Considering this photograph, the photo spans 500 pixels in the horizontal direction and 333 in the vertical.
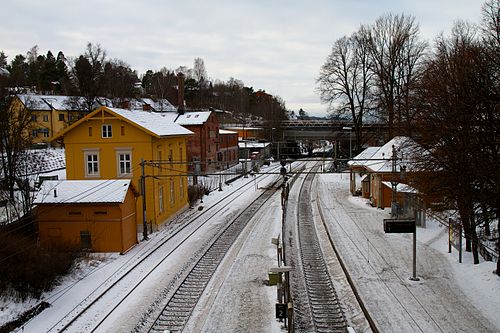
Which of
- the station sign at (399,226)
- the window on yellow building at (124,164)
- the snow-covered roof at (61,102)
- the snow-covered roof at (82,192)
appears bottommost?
the station sign at (399,226)

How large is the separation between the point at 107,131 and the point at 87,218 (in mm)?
6769

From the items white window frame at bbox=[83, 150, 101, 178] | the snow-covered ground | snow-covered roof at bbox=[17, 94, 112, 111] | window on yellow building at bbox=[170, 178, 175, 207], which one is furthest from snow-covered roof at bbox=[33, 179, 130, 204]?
snow-covered roof at bbox=[17, 94, 112, 111]

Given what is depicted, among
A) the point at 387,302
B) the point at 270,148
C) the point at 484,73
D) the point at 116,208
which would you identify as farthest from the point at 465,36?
the point at 270,148

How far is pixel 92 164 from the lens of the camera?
88.2 feet

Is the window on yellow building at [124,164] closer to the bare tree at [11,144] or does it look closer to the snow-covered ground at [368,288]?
the snow-covered ground at [368,288]

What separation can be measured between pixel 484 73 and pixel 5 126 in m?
23.1

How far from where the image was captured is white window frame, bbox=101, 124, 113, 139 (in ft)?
87.2

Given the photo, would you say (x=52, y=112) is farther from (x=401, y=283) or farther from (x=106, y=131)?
(x=401, y=283)

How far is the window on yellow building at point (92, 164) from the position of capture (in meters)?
26.8

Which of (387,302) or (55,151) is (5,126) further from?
(55,151)

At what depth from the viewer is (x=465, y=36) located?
2253 centimetres

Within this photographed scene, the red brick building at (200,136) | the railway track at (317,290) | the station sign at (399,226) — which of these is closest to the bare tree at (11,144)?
the railway track at (317,290)

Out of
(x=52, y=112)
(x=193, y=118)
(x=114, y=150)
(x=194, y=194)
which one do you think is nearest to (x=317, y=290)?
(x=114, y=150)

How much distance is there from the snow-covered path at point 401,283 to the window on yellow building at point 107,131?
1289cm
